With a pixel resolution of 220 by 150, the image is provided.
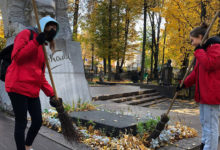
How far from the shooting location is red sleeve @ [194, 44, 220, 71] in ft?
8.29

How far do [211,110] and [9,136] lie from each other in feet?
11.2

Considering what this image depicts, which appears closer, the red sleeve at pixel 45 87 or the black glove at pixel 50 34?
the black glove at pixel 50 34

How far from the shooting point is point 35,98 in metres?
2.71

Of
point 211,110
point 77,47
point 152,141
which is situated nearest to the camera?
point 211,110

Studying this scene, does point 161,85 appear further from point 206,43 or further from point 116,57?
point 206,43

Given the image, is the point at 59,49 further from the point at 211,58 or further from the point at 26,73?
the point at 211,58

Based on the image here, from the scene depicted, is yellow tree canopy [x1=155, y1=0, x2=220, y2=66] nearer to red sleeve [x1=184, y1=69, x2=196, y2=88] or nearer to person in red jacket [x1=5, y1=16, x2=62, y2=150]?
red sleeve [x1=184, y1=69, x2=196, y2=88]

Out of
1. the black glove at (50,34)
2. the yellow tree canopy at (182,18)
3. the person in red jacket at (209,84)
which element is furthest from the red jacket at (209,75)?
the yellow tree canopy at (182,18)

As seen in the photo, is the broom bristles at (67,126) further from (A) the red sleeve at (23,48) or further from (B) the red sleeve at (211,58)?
(B) the red sleeve at (211,58)

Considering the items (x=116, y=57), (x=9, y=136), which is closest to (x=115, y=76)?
(x=116, y=57)

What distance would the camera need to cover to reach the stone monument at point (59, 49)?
5711mm

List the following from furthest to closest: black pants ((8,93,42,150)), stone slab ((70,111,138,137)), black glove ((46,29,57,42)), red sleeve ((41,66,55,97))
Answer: stone slab ((70,111,138,137))
red sleeve ((41,66,55,97))
black glove ((46,29,57,42))
black pants ((8,93,42,150))

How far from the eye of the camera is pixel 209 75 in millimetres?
2682

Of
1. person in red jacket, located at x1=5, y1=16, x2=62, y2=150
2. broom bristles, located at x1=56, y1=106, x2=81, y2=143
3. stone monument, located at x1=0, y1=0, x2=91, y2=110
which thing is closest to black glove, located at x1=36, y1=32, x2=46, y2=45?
person in red jacket, located at x1=5, y1=16, x2=62, y2=150
